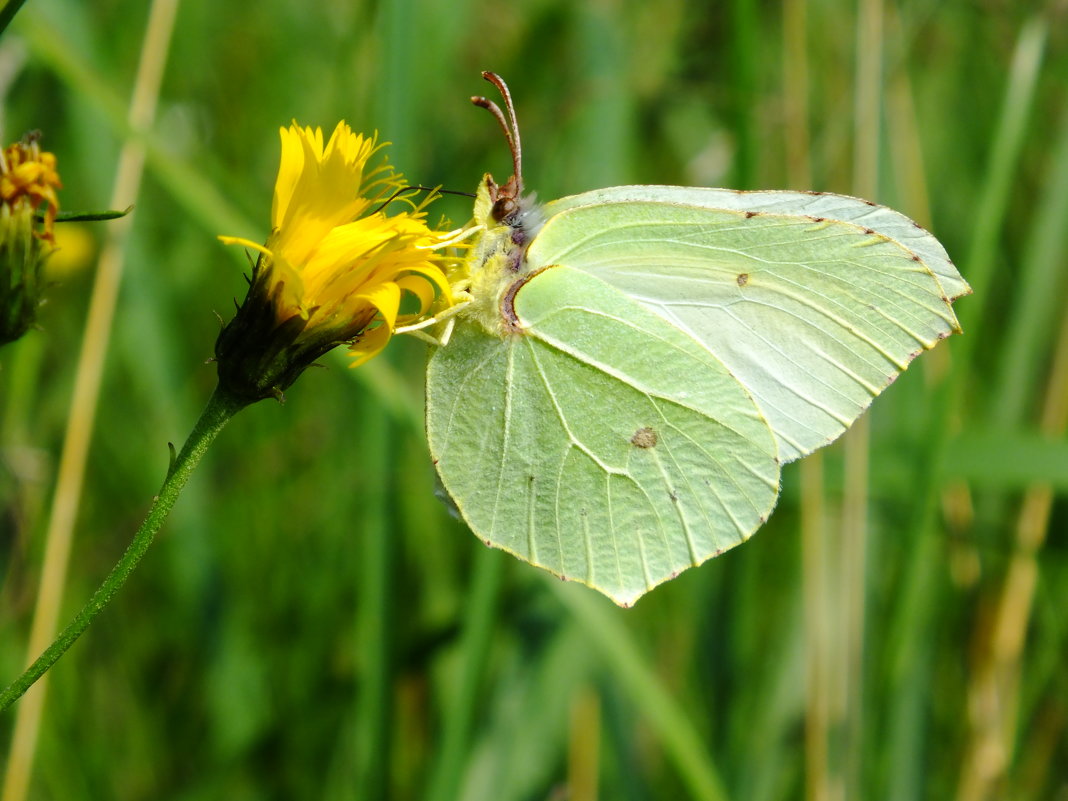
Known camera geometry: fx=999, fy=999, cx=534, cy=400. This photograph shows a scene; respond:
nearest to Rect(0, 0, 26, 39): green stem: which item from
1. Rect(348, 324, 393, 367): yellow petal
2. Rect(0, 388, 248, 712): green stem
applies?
Rect(0, 388, 248, 712): green stem

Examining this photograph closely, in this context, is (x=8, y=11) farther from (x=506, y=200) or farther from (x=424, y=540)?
(x=424, y=540)

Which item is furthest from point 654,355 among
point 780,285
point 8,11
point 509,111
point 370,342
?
point 8,11

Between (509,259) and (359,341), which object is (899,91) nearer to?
(509,259)

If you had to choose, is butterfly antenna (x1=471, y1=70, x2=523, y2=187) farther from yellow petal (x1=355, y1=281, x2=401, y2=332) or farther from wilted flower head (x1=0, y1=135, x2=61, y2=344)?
wilted flower head (x1=0, y1=135, x2=61, y2=344)

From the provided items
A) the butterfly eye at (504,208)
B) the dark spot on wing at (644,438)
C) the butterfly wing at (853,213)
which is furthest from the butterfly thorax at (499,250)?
the dark spot on wing at (644,438)

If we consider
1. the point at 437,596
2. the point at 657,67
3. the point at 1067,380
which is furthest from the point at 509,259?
the point at 657,67
